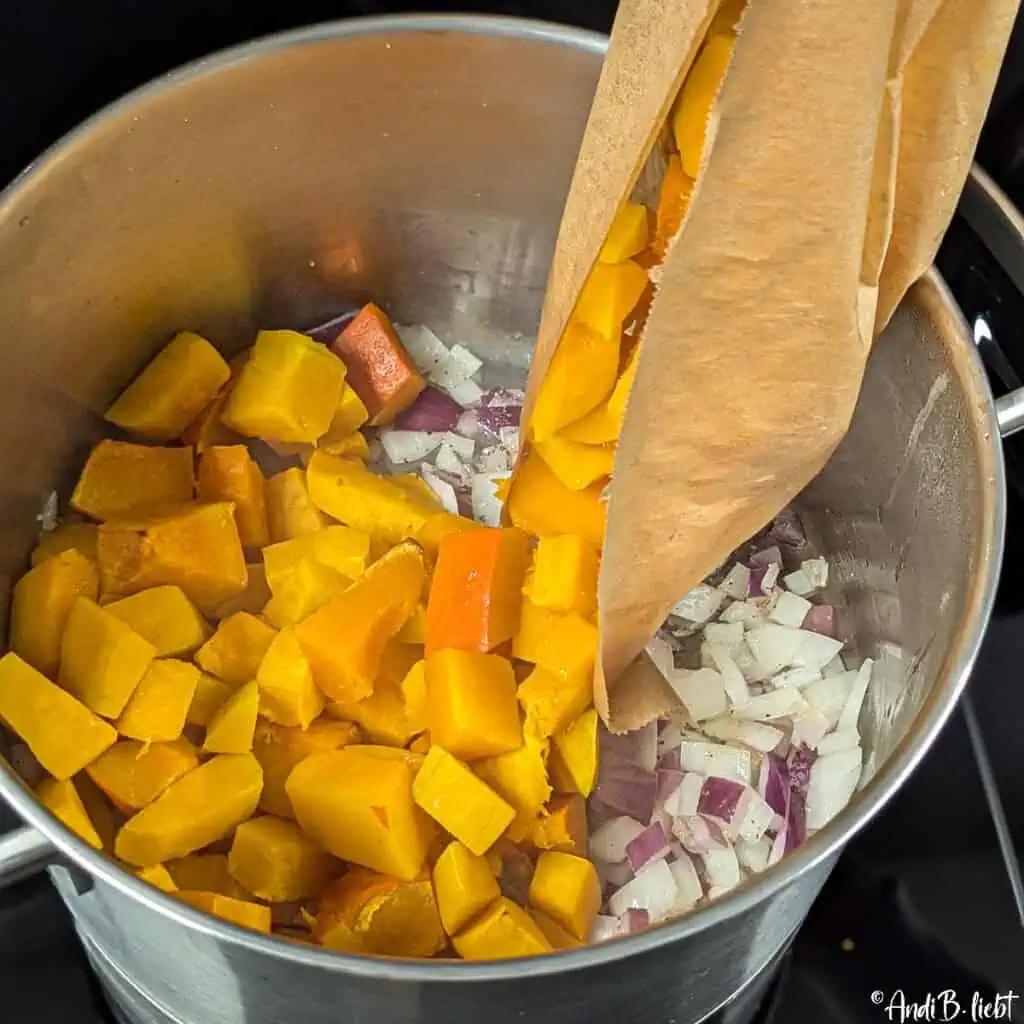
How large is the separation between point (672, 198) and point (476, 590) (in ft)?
0.98

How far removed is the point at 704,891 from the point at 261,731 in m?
0.33

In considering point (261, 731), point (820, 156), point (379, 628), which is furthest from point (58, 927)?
point (820, 156)

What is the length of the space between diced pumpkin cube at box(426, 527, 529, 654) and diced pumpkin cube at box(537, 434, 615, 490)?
0.06m

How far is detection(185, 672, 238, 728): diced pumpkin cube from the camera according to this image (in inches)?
34.9

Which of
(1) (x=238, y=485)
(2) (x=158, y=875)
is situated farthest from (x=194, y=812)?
(1) (x=238, y=485)

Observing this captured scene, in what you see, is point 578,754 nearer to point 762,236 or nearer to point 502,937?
point 502,937

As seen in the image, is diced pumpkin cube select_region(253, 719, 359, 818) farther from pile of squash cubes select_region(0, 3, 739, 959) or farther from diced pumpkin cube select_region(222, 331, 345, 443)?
diced pumpkin cube select_region(222, 331, 345, 443)

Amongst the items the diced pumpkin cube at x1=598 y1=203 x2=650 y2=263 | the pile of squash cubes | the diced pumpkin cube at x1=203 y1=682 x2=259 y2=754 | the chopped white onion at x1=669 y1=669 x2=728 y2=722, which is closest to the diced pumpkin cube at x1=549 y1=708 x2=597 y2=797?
the pile of squash cubes

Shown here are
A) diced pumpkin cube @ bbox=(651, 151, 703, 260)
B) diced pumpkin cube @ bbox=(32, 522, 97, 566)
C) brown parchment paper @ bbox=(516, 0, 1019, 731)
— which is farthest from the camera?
diced pumpkin cube @ bbox=(32, 522, 97, 566)

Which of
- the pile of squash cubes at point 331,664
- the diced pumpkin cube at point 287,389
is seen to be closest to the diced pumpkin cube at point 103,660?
the pile of squash cubes at point 331,664

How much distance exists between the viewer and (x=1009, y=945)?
845 millimetres

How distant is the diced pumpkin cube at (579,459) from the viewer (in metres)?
0.89

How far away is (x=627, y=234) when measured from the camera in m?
0.81

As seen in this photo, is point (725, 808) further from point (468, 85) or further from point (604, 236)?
point (468, 85)
